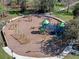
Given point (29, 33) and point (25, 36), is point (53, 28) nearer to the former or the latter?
point (29, 33)

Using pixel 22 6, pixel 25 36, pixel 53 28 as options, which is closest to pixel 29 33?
pixel 25 36

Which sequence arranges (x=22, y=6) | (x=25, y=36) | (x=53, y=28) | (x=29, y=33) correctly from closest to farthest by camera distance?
Result: (x=25, y=36), (x=29, y=33), (x=53, y=28), (x=22, y=6)

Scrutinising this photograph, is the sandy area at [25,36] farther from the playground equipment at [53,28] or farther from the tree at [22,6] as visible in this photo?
the tree at [22,6]

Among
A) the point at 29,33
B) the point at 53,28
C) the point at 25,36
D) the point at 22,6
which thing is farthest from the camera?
the point at 22,6

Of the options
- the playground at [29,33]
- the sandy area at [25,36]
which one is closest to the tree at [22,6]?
the playground at [29,33]

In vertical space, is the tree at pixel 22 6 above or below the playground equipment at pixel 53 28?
above

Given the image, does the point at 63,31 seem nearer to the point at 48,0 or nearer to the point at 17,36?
the point at 17,36

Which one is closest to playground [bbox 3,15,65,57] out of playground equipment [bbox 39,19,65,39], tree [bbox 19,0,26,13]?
playground equipment [bbox 39,19,65,39]

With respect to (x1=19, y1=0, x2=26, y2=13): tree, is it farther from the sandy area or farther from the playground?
the sandy area
